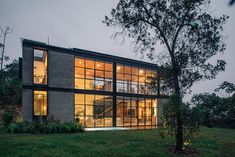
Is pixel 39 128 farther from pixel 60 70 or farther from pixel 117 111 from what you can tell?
pixel 117 111

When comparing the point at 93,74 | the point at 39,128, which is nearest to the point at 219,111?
the point at 93,74

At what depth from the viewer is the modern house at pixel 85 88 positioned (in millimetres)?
24078

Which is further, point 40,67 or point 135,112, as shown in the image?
point 135,112

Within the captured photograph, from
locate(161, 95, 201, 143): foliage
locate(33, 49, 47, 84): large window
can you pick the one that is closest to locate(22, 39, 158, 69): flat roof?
locate(33, 49, 47, 84): large window

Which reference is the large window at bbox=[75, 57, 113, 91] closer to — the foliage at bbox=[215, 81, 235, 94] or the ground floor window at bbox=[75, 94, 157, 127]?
the ground floor window at bbox=[75, 94, 157, 127]

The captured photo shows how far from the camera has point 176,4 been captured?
12852 mm

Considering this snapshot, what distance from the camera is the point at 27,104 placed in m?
23.2

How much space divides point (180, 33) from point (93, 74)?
680 inches

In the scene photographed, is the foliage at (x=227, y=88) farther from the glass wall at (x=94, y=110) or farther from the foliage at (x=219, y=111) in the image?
the glass wall at (x=94, y=110)

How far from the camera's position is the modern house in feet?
79.0

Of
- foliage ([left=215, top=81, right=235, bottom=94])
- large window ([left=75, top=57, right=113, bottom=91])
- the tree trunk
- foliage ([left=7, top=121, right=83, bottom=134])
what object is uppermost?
large window ([left=75, top=57, right=113, bottom=91])

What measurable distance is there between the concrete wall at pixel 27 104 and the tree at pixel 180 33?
1409 centimetres

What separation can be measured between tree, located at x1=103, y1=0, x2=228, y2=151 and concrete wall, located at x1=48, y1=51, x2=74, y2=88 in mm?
13685

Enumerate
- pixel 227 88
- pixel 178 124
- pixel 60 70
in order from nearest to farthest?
pixel 178 124 < pixel 60 70 < pixel 227 88
